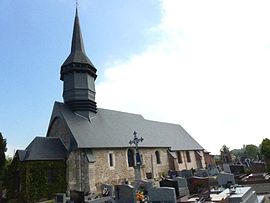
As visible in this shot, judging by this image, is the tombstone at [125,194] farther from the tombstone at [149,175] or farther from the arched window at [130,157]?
the tombstone at [149,175]

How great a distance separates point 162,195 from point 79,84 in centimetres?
1213

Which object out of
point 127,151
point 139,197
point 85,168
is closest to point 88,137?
point 85,168

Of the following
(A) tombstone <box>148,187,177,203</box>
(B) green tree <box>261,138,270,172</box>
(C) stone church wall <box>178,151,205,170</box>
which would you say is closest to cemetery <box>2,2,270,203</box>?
(B) green tree <box>261,138,270,172</box>

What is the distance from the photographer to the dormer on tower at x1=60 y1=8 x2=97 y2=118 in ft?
60.4

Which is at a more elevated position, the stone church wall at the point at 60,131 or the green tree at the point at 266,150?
the stone church wall at the point at 60,131

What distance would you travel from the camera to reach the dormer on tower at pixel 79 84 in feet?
60.4

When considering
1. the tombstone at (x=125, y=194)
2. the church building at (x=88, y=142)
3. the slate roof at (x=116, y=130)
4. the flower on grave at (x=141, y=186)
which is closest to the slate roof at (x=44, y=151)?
the church building at (x=88, y=142)

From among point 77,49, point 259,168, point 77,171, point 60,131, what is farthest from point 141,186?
point 77,49

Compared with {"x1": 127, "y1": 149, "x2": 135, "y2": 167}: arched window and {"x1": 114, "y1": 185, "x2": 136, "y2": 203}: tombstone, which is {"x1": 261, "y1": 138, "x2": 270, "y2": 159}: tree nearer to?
{"x1": 127, "y1": 149, "x2": 135, "y2": 167}: arched window

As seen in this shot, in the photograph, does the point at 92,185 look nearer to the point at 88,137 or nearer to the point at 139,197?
the point at 88,137

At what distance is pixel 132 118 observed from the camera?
80.5 ft

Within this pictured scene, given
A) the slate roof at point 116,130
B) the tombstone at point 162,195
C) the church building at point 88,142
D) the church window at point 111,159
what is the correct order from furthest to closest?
the church window at point 111,159
the slate roof at point 116,130
the church building at point 88,142
the tombstone at point 162,195

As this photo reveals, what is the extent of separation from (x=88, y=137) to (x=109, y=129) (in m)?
3.01

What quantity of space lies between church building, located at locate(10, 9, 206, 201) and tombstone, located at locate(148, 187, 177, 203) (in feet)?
24.6
